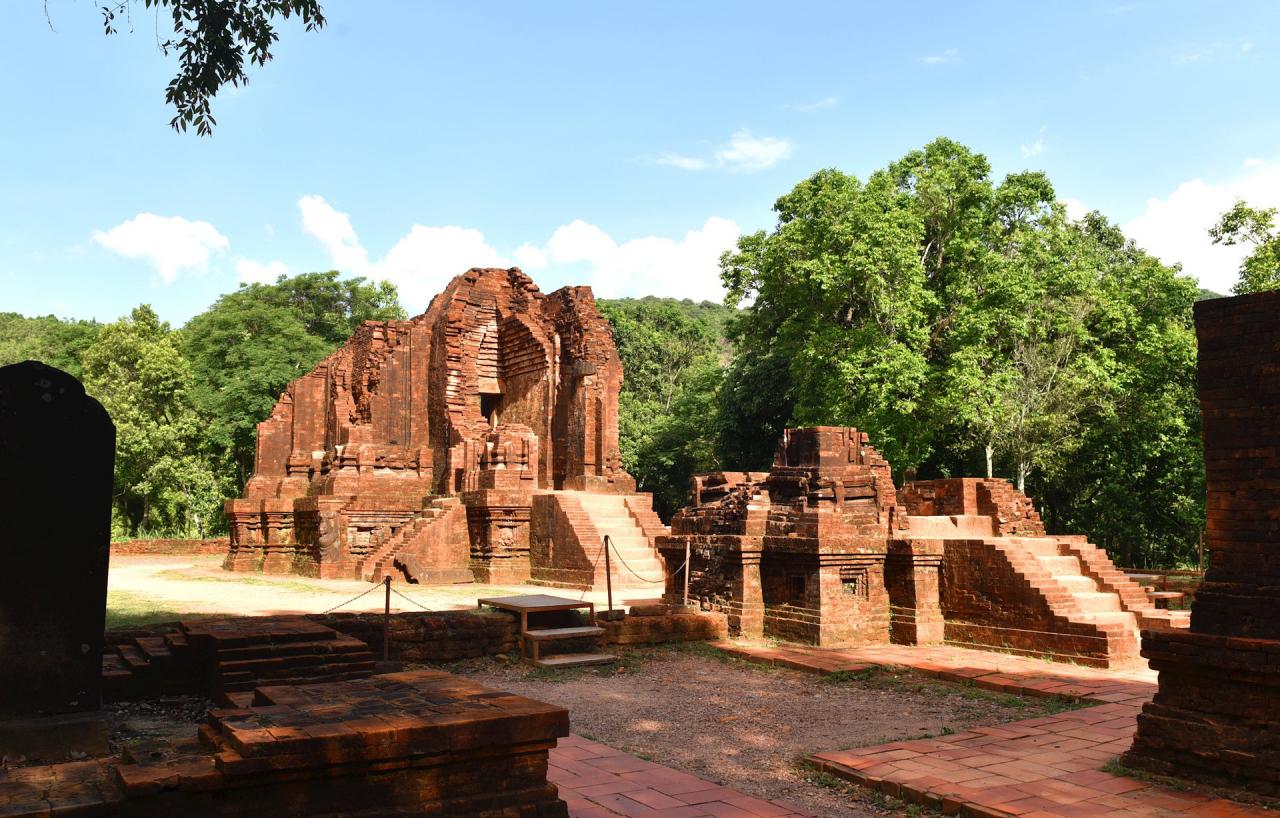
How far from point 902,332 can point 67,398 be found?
2029cm

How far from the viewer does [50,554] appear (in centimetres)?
423

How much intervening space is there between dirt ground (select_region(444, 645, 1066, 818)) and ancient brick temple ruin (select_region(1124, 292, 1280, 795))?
1605mm

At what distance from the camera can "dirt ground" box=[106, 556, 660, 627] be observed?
37.8 ft

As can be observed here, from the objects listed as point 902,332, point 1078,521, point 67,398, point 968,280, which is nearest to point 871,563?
point 67,398

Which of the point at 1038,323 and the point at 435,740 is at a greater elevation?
the point at 1038,323

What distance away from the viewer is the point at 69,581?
4.27 meters

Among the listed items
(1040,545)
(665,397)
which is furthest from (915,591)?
(665,397)

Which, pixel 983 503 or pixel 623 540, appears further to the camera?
pixel 623 540

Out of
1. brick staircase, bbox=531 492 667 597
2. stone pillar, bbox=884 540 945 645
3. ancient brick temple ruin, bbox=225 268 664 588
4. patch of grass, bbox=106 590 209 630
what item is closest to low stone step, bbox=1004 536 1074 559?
stone pillar, bbox=884 540 945 645

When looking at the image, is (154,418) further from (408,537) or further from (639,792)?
(639,792)

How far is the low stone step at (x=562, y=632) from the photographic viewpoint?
9328 millimetres

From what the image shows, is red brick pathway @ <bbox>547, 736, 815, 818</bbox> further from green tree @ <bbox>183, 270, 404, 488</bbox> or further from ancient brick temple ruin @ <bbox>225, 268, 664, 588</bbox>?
green tree @ <bbox>183, 270, 404, 488</bbox>

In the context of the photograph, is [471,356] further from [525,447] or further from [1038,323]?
[1038,323]

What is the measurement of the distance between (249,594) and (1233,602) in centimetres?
1299
